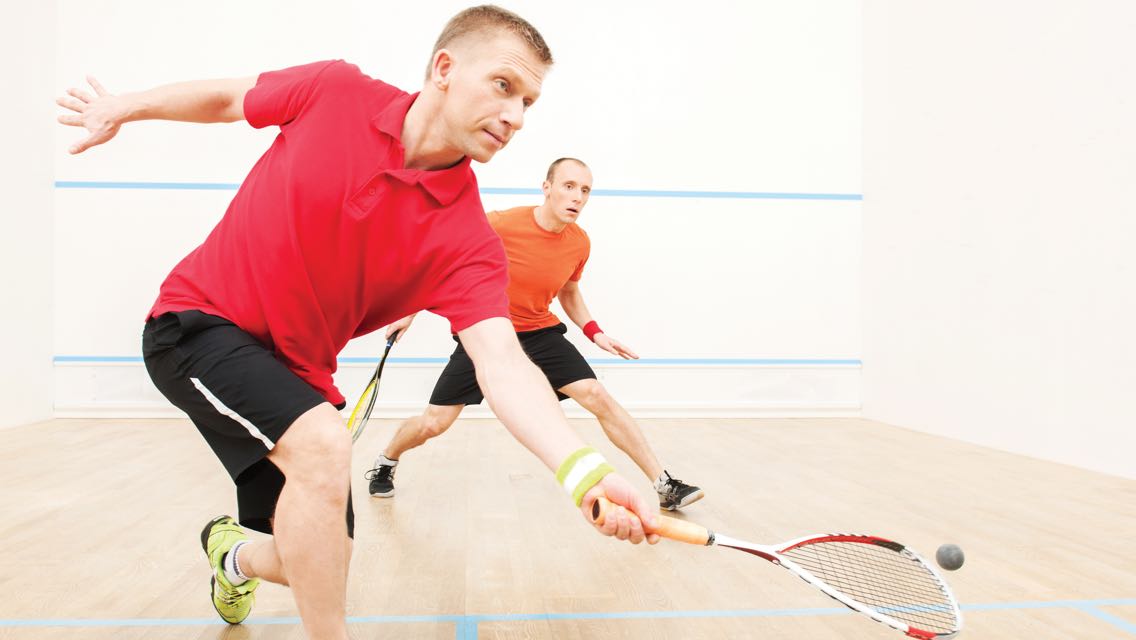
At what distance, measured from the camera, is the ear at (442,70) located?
125cm

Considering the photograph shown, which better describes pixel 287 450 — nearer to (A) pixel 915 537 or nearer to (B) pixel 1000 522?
(A) pixel 915 537

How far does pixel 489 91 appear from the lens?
47.5 inches

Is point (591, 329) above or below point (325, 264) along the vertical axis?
below

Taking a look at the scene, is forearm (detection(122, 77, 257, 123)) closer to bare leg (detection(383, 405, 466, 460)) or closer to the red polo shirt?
the red polo shirt

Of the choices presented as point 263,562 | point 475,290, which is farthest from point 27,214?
point 475,290

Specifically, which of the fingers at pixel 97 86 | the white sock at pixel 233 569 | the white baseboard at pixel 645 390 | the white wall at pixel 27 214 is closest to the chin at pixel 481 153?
the fingers at pixel 97 86

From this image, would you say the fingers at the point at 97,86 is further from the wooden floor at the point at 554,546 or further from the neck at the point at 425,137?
the wooden floor at the point at 554,546

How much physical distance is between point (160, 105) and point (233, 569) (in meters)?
0.77

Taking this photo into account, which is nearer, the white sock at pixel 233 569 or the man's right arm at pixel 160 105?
the man's right arm at pixel 160 105

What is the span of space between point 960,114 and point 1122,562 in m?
2.74

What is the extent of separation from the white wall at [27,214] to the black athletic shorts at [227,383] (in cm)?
366

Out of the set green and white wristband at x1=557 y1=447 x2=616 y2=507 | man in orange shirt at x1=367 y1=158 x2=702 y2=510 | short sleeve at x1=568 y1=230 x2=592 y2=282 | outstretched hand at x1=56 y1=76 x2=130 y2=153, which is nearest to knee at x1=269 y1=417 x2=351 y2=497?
green and white wristband at x1=557 y1=447 x2=616 y2=507

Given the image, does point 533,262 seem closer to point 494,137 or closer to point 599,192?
point 494,137

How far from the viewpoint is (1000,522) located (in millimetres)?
2496
